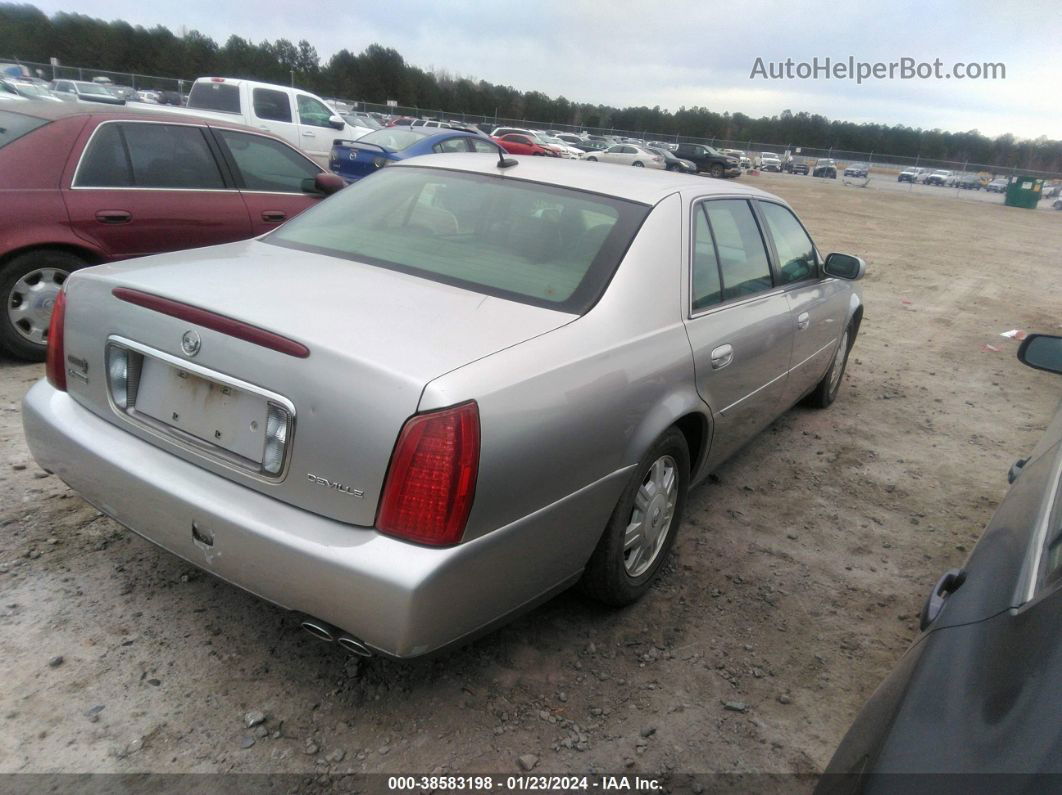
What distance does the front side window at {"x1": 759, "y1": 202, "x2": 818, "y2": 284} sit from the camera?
13.3 feet

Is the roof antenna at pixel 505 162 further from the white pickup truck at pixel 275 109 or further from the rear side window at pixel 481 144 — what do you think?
the white pickup truck at pixel 275 109

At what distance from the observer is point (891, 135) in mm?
75438

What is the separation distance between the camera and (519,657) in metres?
2.64

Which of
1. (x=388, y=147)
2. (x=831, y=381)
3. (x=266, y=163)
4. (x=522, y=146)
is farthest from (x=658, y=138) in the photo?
(x=831, y=381)

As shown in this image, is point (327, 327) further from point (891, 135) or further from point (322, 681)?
point (891, 135)

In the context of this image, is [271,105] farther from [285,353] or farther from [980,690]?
[980,690]

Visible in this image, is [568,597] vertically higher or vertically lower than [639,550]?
lower

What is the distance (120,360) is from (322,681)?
1.18m

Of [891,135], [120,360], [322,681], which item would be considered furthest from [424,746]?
[891,135]

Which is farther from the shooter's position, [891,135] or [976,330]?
[891,135]

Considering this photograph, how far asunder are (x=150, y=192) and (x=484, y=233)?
3.35 meters

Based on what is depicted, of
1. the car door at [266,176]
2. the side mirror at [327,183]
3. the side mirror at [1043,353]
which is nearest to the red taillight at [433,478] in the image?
the side mirror at [1043,353]

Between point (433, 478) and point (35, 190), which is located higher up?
point (35, 190)

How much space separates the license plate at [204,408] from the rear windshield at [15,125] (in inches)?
138
